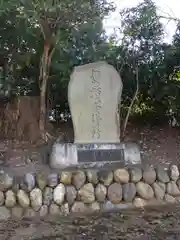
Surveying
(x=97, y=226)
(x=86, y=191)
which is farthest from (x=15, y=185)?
(x=97, y=226)

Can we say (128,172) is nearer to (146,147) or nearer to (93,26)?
(146,147)

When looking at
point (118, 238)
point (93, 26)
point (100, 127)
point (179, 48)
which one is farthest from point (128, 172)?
point (179, 48)

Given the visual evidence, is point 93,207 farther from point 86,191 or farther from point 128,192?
point 128,192

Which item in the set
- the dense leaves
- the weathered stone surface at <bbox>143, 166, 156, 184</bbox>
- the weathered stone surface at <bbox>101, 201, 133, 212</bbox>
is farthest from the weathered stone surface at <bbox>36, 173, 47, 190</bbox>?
the dense leaves

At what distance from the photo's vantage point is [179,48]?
20.3 feet

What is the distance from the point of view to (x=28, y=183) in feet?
13.8

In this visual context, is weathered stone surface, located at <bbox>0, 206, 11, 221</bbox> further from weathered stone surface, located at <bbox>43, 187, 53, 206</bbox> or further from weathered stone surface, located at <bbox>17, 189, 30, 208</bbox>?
weathered stone surface, located at <bbox>43, 187, 53, 206</bbox>

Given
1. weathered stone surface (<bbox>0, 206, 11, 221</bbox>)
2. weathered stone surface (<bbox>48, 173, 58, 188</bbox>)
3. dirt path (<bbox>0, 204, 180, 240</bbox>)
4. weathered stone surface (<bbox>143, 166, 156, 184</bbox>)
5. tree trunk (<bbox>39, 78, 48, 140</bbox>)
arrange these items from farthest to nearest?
1. tree trunk (<bbox>39, 78, 48, 140</bbox>)
2. weathered stone surface (<bbox>143, 166, 156, 184</bbox>)
3. weathered stone surface (<bbox>48, 173, 58, 188</bbox>)
4. weathered stone surface (<bbox>0, 206, 11, 221</bbox>)
5. dirt path (<bbox>0, 204, 180, 240</bbox>)

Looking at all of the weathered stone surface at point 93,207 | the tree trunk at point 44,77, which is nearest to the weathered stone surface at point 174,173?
the weathered stone surface at point 93,207

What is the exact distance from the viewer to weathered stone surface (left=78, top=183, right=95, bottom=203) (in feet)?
14.3

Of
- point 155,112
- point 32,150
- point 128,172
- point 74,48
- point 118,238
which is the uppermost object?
point 74,48

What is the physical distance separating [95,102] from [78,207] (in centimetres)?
157

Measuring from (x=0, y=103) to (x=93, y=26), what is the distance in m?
2.26

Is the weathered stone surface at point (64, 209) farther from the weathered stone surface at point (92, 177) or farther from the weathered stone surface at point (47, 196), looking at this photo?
the weathered stone surface at point (92, 177)
